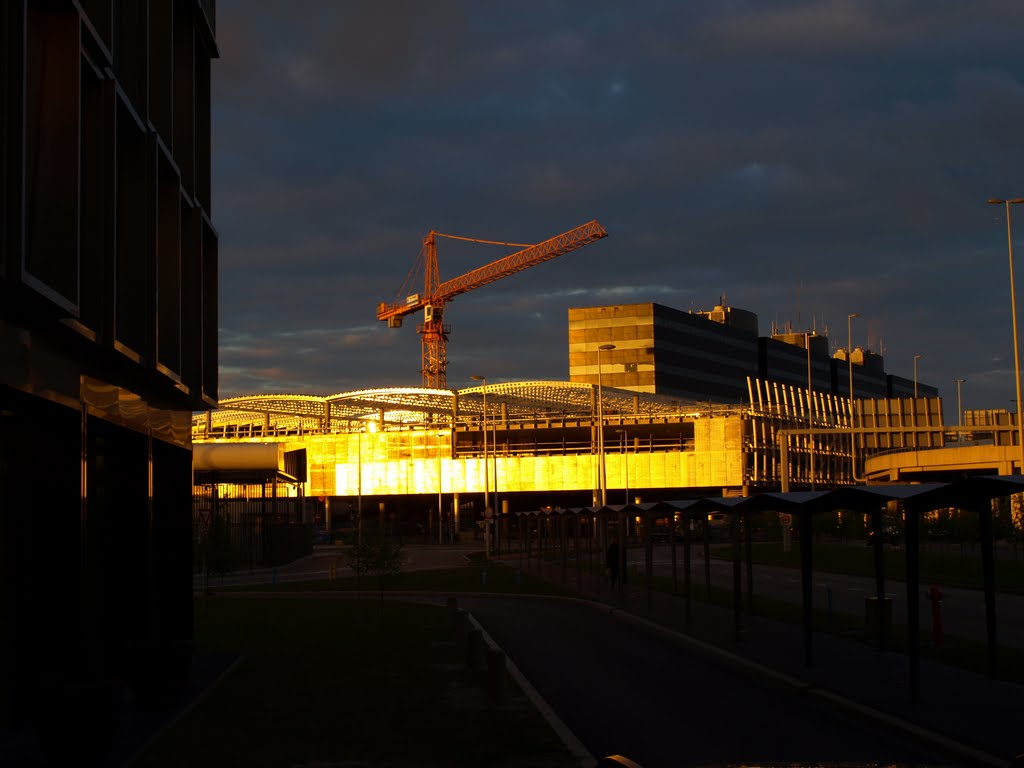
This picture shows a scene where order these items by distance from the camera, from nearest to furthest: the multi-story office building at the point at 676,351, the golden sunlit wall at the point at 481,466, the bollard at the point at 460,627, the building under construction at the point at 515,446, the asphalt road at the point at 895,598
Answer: the bollard at the point at 460,627
the asphalt road at the point at 895,598
the golden sunlit wall at the point at 481,466
the building under construction at the point at 515,446
the multi-story office building at the point at 676,351

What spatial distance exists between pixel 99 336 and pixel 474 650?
29.3 feet

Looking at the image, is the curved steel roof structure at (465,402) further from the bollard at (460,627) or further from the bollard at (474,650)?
the bollard at (474,650)

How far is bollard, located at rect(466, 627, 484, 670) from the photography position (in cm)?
2061

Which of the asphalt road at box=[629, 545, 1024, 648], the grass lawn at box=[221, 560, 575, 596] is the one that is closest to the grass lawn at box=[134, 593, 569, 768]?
the asphalt road at box=[629, 545, 1024, 648]

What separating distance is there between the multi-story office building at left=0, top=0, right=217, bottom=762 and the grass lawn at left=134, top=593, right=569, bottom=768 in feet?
4.91

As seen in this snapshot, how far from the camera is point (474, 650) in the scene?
68.2 ft

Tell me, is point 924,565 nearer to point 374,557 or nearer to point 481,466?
point 374,557

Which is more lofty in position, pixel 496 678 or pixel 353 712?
pixel 496 678

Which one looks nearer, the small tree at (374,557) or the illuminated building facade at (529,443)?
the small tree at (374,557)

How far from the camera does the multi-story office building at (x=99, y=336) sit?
12766mm

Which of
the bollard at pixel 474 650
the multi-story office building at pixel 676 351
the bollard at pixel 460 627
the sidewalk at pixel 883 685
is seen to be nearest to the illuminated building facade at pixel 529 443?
the multi-story office building at pixel 676 351

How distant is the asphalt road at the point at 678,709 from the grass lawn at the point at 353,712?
3.09 feet

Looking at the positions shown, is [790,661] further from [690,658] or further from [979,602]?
[979,602]

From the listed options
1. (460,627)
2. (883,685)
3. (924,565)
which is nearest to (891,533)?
(924,565)
